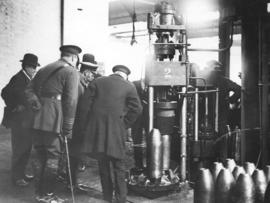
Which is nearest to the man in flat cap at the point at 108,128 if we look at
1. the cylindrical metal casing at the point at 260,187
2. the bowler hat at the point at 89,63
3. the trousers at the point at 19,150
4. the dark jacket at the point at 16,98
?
the dark jacket at the point at 16,98

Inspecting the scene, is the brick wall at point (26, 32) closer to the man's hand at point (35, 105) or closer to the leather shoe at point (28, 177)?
the leather shoe at point (28, 177)

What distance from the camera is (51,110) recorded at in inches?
200

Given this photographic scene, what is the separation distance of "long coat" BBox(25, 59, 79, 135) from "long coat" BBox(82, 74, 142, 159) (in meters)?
0.28

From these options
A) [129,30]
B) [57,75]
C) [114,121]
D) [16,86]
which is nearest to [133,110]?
[114,121]

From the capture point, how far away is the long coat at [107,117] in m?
4.96

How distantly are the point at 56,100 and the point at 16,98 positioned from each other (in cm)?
124

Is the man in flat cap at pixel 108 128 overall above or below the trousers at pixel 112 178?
above

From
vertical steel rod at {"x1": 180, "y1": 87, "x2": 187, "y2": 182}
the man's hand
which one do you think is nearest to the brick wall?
the man's hand

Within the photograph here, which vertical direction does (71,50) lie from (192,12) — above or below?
below

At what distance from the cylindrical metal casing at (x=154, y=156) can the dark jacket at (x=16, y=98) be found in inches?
89.6

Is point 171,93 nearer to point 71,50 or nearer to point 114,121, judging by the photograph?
point 114,121

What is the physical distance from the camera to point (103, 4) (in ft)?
40.5

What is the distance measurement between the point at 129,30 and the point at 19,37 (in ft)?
33.6

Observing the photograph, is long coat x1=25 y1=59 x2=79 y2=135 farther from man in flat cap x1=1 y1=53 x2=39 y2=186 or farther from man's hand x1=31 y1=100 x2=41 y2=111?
man in flat cap x1=1 y1=53 x2=39 y2=186
